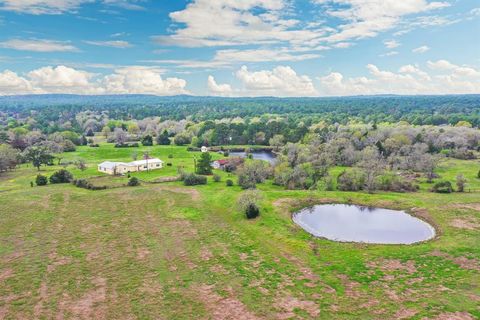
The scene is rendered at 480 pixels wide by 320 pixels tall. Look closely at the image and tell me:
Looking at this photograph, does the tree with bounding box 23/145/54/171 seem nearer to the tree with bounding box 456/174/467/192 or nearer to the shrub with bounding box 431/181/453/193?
the shrub with bounding box 431/181/453/193

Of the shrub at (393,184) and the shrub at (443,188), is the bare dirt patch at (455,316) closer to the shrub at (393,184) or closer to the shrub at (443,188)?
the shrub at (393,184)

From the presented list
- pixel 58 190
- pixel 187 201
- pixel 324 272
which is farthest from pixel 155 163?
pixel 324 272

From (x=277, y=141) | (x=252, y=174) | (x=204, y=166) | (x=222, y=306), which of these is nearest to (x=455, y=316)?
(x=222, y=306)

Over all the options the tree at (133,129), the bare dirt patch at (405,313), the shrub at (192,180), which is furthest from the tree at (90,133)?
the bare dirt patch at (405,313)

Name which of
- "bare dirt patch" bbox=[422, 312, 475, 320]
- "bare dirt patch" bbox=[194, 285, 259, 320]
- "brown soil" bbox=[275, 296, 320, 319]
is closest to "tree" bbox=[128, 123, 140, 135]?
"bare dirt patch" bbox=[194, 285, 259, 320]

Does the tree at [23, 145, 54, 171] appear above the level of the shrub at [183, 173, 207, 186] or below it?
above

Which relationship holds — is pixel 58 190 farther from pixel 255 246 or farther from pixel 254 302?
pixel 254 302
